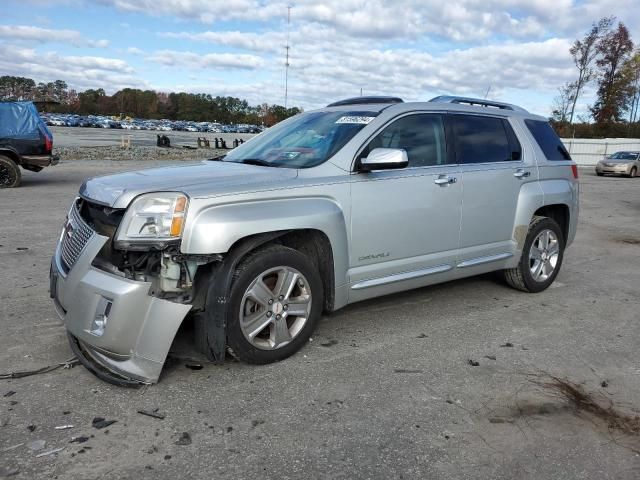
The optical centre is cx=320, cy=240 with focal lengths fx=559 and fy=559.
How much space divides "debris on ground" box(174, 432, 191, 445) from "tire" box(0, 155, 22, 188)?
12362 millimetres

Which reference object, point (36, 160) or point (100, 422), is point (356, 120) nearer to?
point (100, 422)

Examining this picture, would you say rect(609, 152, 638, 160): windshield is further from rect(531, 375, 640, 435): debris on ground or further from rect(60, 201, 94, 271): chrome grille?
rect(60, 201, 94, 271): chrome grille

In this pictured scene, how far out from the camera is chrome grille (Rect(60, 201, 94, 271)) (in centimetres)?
359

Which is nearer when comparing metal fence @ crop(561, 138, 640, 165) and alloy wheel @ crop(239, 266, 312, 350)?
alloy wheel @ crop(239, 266, 312, 350)

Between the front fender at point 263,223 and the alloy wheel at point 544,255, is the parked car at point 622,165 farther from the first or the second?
the front fender at point 263,223

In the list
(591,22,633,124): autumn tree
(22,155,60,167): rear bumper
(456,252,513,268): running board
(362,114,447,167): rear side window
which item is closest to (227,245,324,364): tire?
(362,114,447,167): rear side window

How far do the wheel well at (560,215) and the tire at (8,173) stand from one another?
12.1 metres

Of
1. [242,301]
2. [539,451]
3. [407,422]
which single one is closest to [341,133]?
[242,301]

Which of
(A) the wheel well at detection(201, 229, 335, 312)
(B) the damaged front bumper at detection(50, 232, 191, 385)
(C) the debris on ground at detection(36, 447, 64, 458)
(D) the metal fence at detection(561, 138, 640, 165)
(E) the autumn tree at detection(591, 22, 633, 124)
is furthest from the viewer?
(E) the autumn tree at detection(591, 22, 633, 124)

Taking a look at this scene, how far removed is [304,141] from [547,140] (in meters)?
2.86

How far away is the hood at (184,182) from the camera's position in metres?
3.44

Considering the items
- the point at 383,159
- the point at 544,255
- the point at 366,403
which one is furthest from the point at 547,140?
the point at 366,403

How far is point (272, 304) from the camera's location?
3.74m

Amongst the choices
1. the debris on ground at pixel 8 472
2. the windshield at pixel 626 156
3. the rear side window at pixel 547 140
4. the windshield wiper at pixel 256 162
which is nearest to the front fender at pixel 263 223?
the windshield wiper at pixel 256 162
